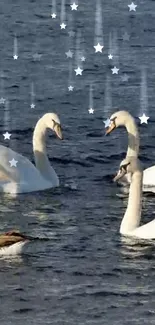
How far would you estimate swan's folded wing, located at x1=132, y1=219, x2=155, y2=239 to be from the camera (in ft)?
59.4

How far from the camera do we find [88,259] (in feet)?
56.9

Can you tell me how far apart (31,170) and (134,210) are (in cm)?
262

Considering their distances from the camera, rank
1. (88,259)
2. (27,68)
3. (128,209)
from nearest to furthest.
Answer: (88,259) < (128,209) < (27,68)

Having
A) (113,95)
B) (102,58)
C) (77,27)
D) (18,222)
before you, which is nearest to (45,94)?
(113,95)

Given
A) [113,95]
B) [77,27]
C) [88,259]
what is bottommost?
[88,259]

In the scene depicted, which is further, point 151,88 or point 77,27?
point 77,27

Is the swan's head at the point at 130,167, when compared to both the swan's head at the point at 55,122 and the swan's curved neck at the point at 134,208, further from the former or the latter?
the swan's head at the point at 55,122

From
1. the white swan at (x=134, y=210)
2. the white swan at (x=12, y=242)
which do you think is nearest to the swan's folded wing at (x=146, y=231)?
the white swan at (x=134, y=210)

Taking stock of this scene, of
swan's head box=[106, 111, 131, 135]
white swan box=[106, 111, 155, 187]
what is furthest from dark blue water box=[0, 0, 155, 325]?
swan's head box=[106, 111, 131, 135]

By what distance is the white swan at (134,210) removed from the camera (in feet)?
59.6

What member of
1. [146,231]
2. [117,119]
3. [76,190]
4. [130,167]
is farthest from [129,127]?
[146,231]

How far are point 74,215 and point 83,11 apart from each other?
13481 mm

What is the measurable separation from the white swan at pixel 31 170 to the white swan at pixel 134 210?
6.91 ft

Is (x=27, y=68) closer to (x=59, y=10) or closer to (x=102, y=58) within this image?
(x=102, y=58)
